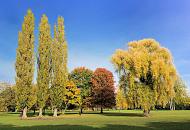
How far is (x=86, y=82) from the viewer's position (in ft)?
243

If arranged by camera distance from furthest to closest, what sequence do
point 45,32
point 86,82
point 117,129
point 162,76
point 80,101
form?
point 86,82, point 80,101, point 45,32, point 162,76, point 117,129

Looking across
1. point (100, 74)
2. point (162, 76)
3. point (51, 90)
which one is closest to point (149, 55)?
point (162, 76)

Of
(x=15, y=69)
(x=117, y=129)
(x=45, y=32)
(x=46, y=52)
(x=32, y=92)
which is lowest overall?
(x=117, y=129)

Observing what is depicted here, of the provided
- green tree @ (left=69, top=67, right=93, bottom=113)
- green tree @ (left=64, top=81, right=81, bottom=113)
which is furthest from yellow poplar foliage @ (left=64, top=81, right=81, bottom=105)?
green tree @ (left=69, top=67, right=93, bottom=113)

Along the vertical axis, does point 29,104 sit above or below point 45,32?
below

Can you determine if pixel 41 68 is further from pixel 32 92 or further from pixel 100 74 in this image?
pixel 100 74

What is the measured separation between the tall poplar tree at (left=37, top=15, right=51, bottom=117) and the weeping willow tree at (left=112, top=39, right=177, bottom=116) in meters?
12.9

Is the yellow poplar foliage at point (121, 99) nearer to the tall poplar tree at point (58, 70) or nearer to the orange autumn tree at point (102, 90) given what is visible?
the tall poplar tree at point (58, 70)

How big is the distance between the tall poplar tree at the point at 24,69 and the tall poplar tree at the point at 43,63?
71.7 inches

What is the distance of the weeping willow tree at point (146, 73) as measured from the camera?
48.0m

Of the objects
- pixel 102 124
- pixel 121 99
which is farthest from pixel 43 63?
pixel 102 124

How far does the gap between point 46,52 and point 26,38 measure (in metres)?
4.50

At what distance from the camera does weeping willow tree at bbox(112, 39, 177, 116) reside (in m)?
48.0

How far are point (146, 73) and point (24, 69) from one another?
21.4 meters
